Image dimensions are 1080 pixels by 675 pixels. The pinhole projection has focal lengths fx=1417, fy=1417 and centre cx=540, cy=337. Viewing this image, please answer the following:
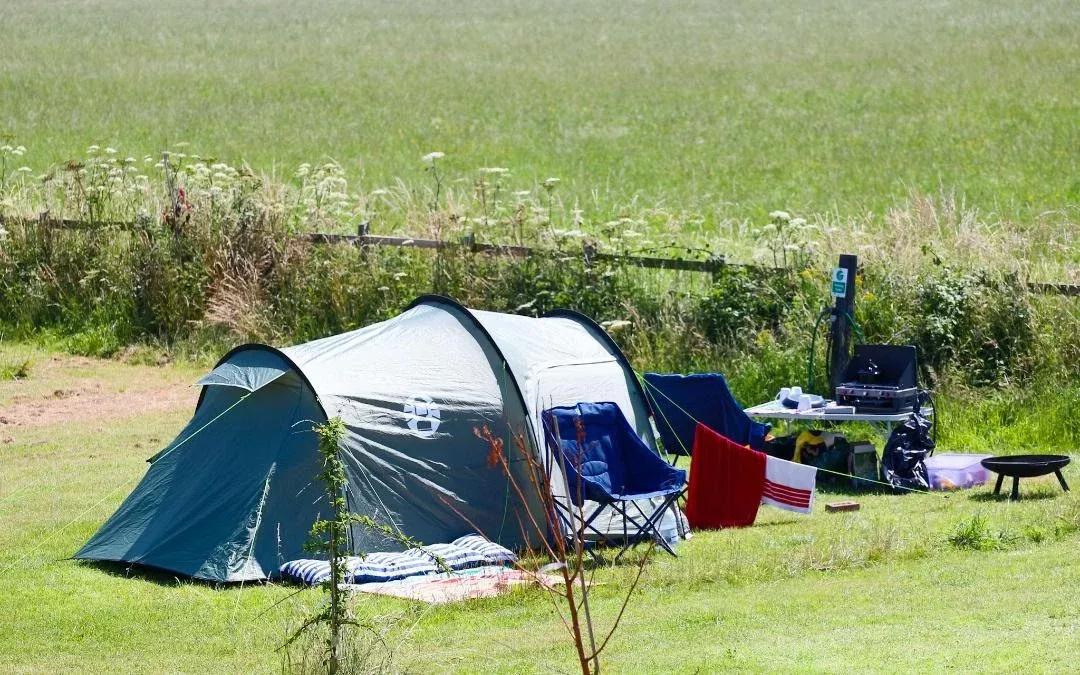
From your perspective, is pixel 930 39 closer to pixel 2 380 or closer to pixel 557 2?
pixel 557 2

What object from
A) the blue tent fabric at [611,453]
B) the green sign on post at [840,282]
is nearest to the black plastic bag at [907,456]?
the green sign on post at [840,282]

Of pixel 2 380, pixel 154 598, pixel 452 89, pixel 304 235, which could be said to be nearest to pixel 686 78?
pixel 452 89

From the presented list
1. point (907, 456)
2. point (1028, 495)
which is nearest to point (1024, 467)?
point (1028, 495)

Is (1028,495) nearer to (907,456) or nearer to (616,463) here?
(907,456)

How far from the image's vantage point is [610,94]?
132 ft

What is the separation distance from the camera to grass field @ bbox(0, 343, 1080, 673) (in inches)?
267

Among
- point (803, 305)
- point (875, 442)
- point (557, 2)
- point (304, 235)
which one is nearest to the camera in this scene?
point (875, 442)

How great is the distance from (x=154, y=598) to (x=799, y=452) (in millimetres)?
5730

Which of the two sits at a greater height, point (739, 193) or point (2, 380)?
point (739, 193)

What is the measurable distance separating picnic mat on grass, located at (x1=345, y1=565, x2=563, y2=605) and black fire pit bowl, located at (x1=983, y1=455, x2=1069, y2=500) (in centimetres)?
399

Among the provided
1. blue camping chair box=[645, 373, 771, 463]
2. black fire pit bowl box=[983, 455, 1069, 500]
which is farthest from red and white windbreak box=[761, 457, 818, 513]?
black fire pit bowl box=[983, 455, 1069, 500]

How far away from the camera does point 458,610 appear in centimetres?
823

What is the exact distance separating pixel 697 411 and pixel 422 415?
3.14 m

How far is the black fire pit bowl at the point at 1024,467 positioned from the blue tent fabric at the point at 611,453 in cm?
284
